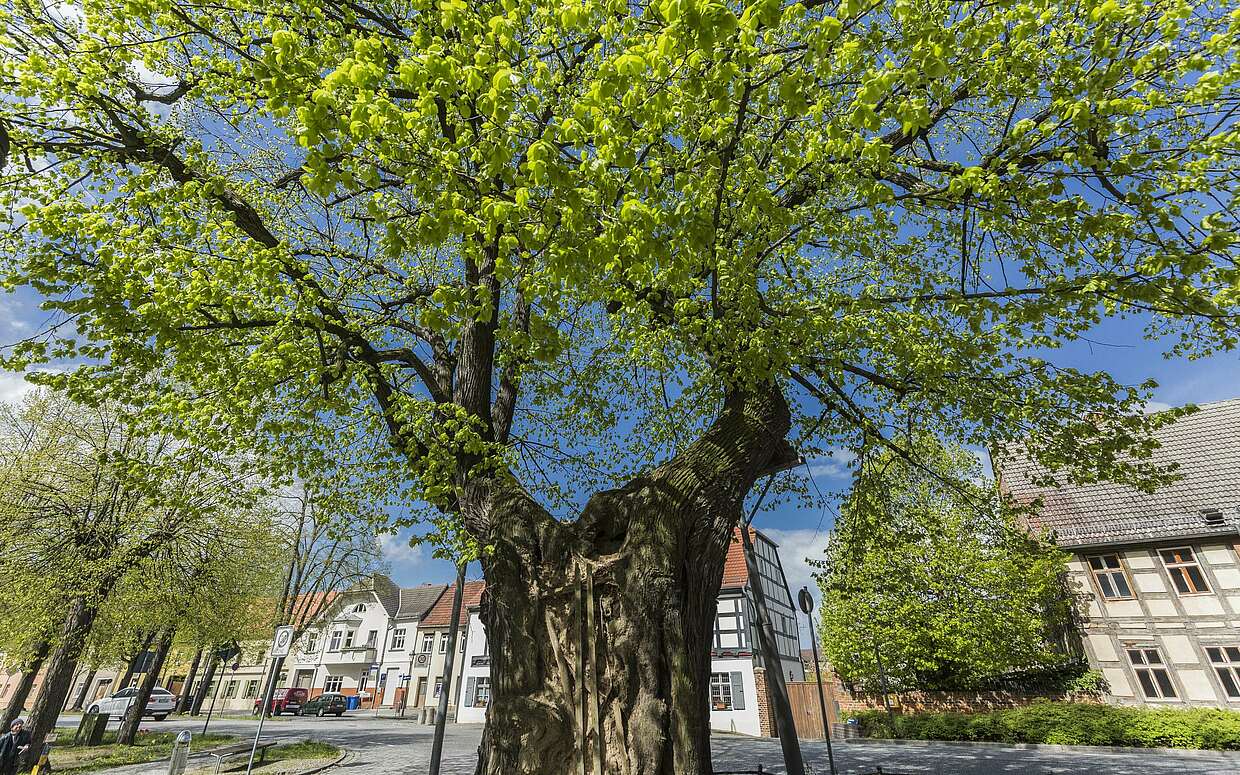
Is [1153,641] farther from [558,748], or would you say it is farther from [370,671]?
[370,671]

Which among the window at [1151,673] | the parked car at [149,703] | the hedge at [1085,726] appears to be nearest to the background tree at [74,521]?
the parked car at [149,703]

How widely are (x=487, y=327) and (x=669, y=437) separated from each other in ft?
14.5

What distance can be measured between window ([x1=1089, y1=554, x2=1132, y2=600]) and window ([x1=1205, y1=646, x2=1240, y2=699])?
2.46m

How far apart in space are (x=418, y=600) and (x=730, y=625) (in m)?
29.1

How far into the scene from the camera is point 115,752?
51.7 feet

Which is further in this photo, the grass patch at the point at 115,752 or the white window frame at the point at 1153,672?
the white window frame at the point at 1153,672

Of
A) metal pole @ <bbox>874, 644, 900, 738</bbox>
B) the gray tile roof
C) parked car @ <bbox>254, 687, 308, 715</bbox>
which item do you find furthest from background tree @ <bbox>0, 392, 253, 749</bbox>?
the gray tile roof

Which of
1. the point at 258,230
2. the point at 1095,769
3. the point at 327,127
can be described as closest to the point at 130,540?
the point at 258,230

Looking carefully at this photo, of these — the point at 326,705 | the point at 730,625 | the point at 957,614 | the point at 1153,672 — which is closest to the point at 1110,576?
the point at 1153,672

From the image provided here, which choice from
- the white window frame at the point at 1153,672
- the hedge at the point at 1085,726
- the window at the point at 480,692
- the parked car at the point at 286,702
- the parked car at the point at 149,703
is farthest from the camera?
the parked car at the point at 286,702

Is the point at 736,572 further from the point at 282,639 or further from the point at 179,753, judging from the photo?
the point at 179,753

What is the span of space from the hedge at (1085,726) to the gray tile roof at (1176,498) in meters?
5.77

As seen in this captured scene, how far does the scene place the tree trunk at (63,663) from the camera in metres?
13.2

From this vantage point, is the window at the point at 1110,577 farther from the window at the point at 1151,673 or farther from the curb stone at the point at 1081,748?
the curb stone at the point at 1081,748
